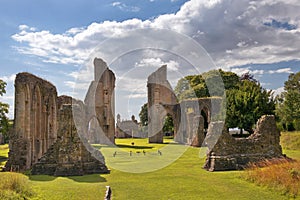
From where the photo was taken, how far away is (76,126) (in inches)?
613

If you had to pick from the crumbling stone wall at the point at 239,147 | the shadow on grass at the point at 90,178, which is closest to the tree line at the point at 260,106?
the crumbling stone wall at the point at 239,147

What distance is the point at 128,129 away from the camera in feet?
230

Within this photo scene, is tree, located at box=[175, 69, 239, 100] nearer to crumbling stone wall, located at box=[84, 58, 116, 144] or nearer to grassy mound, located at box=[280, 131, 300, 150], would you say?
crumbling stone wall, located at box=[84, 58, 116, 144]

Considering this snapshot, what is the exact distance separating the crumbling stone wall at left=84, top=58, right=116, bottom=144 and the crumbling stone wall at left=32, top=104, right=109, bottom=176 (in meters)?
26.9

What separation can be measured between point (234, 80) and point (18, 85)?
44824mm

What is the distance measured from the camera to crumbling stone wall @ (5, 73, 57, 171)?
1827cm

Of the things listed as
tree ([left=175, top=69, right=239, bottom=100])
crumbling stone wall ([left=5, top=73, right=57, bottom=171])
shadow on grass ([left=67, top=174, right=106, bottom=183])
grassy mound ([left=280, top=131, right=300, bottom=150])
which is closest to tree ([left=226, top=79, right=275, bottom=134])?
grassy mound ([left=280, top=131, right=300, bottom=150])

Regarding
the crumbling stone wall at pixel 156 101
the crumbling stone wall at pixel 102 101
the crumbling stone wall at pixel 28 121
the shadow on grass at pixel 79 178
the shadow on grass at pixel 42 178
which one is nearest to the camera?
the shadow on grass at pixel 79 178

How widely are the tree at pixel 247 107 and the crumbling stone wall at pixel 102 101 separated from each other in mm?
15398

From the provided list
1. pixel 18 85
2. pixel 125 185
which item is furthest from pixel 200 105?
pixel 125 185

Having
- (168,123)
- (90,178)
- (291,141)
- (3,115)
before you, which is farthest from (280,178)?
(168,123)

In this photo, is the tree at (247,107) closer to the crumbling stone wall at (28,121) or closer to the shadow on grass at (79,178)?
the crumbling stone wall at (28,121)

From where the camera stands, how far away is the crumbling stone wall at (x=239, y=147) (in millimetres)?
16719

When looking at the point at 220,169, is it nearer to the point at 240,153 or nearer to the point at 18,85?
the point at 240,153
